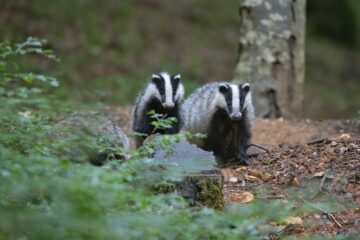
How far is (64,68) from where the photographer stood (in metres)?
14.8

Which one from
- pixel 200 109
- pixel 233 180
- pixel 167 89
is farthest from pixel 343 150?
pixel 167 89

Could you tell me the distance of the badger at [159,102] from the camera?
25.9ft

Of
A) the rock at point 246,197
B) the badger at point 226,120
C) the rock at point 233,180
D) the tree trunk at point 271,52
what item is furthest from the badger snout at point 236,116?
the tree trunk at point 271,52

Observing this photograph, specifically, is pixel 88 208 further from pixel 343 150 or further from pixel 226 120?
pixel 226 120

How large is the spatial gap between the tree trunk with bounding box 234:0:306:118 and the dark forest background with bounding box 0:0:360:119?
3.98 m

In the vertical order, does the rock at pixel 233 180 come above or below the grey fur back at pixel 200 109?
below

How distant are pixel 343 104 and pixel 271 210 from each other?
13.4 meters

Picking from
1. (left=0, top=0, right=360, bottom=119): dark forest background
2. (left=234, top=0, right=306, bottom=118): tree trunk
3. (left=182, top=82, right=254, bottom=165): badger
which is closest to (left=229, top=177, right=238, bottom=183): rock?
(left=182, top=82, right=254, bottom=165): badger

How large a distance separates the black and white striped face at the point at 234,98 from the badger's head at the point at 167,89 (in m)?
0.49

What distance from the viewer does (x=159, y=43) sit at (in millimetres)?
17141

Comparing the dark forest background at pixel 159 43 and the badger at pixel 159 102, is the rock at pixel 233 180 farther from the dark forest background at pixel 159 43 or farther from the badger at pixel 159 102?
the dark forest background at pixel 159 43

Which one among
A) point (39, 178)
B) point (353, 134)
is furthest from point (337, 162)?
point (39, 178)

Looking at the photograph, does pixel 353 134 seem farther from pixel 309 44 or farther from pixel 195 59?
pixel 309 44

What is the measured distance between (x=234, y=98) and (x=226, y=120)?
342mm
